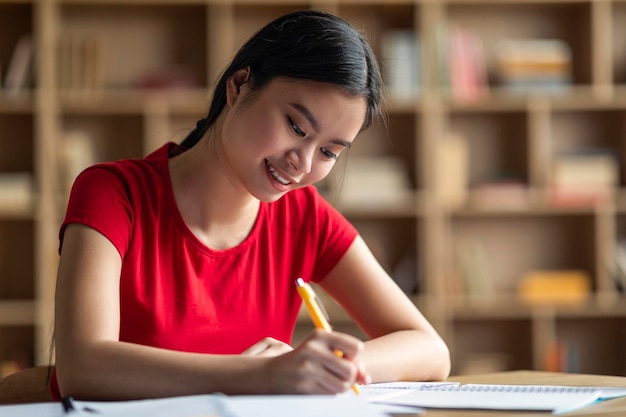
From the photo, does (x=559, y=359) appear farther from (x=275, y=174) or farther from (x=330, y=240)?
(x=275, y=174)

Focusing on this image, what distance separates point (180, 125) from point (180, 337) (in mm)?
2790

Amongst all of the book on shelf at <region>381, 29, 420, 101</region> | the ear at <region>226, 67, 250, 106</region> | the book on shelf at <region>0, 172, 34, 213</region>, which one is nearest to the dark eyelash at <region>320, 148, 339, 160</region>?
the ear at <region>226, 67, 250, 106</region>

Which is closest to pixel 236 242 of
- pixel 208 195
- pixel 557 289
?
pixel 208 195

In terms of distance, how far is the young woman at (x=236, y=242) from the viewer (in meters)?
1.26

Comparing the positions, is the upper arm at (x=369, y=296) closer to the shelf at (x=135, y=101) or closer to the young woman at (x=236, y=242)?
the young woman at (x=236, y=242)

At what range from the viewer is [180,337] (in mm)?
1511

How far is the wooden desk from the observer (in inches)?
41.9

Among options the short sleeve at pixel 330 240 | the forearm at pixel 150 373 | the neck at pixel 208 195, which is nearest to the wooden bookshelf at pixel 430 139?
the short sleeve at pixel 330 240

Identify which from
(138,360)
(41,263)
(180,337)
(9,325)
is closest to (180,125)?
(41,263)

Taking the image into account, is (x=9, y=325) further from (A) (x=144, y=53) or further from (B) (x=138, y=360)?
(B) (x=138, y=360)

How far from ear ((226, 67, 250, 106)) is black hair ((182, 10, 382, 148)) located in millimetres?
13

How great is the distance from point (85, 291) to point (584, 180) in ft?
10.5

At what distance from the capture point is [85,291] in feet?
4.21

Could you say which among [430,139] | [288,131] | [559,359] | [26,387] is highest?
[288,131]
